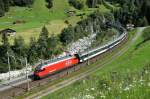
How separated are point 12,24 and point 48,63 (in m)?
114

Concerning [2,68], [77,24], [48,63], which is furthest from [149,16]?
[48,63]

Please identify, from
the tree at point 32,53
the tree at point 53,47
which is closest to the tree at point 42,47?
the tree at point 32,53

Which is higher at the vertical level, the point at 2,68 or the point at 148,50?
the point at 148,50

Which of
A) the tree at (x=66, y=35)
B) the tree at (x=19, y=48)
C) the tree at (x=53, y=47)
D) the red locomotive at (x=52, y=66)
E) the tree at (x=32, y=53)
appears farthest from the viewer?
the tree at (x=66, y=35)

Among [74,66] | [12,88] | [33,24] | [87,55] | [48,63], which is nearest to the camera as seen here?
[12,88]

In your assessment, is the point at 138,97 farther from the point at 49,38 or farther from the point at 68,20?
the point at 68,20

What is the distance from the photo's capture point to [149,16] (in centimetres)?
19925

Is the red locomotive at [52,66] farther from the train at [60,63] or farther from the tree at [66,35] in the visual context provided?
the tree at [66,35]

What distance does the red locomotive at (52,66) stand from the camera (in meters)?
67.9

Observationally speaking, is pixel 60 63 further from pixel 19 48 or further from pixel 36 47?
pixel 36 47

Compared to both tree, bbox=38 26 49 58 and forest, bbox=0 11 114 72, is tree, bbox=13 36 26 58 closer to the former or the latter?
forest, bbox=0 11 114 72

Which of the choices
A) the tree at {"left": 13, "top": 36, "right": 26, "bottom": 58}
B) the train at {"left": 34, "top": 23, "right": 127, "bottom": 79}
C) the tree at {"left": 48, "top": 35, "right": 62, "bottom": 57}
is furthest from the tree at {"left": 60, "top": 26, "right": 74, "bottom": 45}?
the train at {"left": 34, "top": 23, "right": 127, "bottom": 79}

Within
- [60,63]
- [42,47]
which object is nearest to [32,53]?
[42,47]

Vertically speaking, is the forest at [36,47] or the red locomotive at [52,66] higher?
the red locomotive at [52,66]
